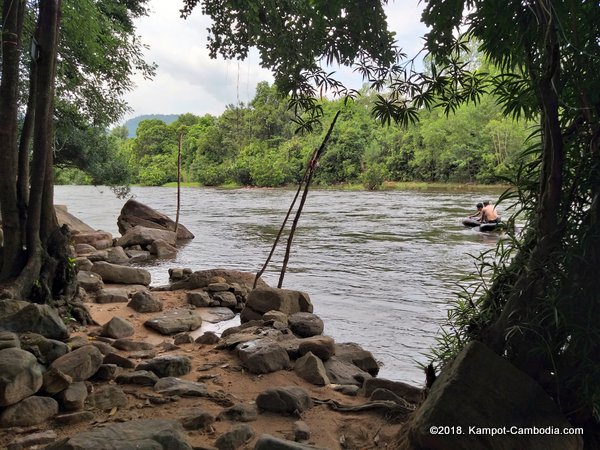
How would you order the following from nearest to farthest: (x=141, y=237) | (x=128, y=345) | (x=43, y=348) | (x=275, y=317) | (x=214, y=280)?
(x=43, y=348) → (x=128, y=345) → (x=275, y=317) → (x=214, y=280) → (x=141, y=237)

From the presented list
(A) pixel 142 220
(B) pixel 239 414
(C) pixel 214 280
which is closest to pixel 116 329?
(B) pixel 239 414

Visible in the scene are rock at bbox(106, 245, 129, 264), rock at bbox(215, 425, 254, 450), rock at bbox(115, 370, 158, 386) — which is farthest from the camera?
rock at bbox(106, 245, 129, 264)

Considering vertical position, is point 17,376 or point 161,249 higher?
point 17,376

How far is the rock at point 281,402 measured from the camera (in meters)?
3.11

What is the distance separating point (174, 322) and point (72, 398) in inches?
116

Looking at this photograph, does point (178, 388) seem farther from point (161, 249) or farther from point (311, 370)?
point (161, 249)

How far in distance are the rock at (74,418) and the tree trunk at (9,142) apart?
2.44 metres

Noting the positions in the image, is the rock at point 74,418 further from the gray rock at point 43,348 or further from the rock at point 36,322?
the rock at point 36,322

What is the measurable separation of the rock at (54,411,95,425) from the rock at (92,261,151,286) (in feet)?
19.9

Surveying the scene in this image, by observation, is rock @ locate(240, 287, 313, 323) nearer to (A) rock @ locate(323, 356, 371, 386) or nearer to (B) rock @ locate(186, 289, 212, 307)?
(B) rock @ locate(186, 289, 212, 307)

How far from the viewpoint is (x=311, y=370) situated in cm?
415

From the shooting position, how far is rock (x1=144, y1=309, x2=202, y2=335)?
5.59m

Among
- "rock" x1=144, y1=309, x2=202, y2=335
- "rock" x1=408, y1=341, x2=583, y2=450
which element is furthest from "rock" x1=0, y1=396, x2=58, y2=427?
"rock" x1=144, y1=309, x2=202, y2=335

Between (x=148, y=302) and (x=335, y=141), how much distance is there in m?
40.5
